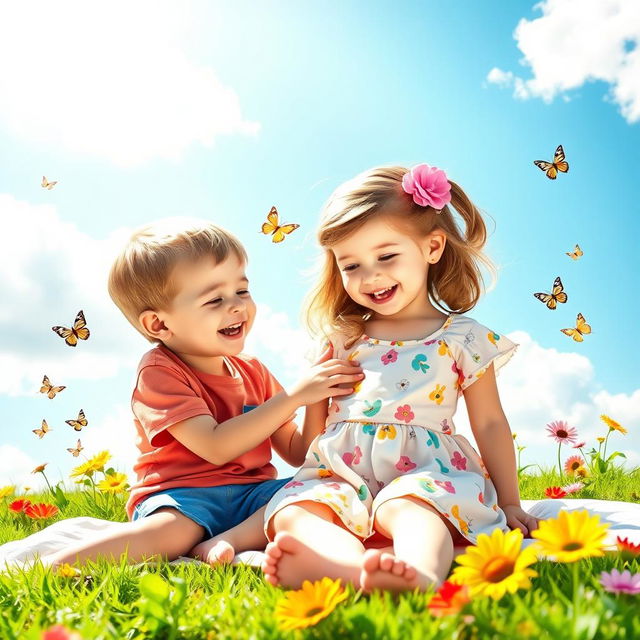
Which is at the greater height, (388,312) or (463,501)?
(388,312)

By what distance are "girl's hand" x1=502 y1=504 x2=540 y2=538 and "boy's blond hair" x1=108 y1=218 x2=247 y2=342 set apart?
143 centimetres

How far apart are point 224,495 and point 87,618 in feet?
4.32

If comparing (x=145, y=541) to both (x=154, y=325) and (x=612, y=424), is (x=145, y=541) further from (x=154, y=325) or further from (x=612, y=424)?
(x=612, y=424)

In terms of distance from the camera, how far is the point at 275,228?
12.1ft

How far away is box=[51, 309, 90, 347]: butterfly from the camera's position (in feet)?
13.6

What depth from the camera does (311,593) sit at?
1.57 m

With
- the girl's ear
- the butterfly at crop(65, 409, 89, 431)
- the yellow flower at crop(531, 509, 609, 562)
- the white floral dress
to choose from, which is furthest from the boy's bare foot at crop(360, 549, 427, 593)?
the butterfly at crop(65, 409, 89, 431)

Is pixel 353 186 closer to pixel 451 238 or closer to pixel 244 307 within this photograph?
pixel 451 238

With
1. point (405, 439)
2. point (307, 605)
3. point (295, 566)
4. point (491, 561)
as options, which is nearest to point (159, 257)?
point (405, 439)

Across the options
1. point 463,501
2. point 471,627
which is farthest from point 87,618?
point 463,501

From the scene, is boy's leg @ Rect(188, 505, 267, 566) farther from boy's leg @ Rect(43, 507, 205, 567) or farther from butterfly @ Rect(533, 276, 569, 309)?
butterfly @ Rect(533, 276, 569, 309)

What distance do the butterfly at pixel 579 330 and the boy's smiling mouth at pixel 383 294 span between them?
189 cm

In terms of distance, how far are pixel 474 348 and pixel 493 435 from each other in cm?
33

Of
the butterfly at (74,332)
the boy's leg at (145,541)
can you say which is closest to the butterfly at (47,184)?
the butterfly at (74,332)
